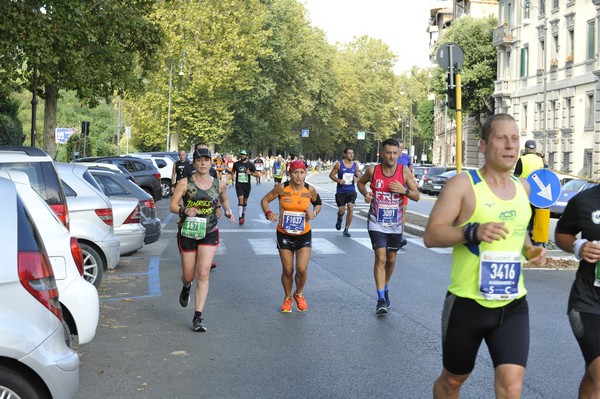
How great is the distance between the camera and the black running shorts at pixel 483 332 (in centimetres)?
462

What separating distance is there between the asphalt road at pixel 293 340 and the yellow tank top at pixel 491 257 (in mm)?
2031

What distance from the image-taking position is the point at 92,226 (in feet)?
39.3

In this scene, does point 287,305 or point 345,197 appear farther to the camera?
point 345,197

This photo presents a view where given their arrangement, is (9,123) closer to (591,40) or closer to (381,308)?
(591,40)

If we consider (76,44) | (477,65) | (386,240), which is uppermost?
(477,65)

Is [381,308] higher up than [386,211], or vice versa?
[386,211]

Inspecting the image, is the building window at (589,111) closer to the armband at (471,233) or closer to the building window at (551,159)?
the building window at (551,159)

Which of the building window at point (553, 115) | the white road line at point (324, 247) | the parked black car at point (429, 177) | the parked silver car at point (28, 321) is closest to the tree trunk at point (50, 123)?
the white road line at point (324, 247)

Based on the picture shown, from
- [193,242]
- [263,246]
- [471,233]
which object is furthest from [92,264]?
[471,233]

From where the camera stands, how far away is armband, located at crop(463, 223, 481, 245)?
449 centimetres

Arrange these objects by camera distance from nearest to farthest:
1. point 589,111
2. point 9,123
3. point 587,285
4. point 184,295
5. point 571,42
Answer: point 587,285 < point 184,295 < point 9,123 < point 589,111 < point 571,42

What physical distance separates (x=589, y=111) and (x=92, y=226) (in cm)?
3947

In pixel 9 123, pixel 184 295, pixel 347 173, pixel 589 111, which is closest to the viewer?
pixel 184 295

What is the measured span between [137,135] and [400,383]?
6665cm
